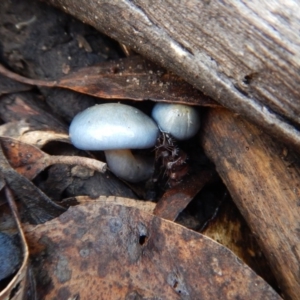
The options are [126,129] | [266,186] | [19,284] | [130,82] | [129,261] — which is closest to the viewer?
[19,284]

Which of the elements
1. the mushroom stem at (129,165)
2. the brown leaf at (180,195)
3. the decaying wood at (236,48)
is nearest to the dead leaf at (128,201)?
the brown leaf at (180,195)

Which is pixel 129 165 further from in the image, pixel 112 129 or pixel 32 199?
pixel 32 199

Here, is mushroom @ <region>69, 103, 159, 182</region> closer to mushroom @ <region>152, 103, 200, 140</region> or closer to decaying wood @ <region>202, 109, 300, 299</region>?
mushroom @ <region>152, 103, 200, 140</region>

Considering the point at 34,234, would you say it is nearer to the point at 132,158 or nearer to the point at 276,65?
the point at 132,158

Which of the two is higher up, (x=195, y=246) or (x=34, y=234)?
(x=195, y=246)

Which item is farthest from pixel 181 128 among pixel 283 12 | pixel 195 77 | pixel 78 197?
pixel 283 12

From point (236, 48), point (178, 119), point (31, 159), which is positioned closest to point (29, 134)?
point (31, 159)

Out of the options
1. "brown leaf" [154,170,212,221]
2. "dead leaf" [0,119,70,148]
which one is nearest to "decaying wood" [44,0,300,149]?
"brown leaf" [154,170,212,221]
